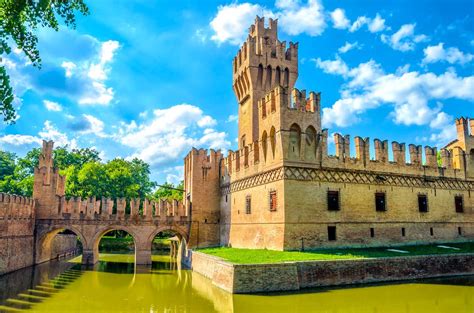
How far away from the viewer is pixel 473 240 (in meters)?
24.9

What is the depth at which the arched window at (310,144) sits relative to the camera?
20.5 meters

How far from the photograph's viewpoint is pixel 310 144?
20781 millimetres

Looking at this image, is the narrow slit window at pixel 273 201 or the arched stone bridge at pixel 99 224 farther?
the arched stone bridge at pixel 99 224

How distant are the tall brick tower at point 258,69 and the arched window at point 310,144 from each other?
6870 mm

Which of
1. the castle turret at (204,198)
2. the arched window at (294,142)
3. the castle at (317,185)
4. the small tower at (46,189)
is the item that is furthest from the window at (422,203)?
the small tower at (46,189)

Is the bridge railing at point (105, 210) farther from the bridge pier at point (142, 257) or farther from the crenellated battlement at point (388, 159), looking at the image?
the crenellated battlement at point (388, 159)

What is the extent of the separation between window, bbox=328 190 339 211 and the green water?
17.8 ft

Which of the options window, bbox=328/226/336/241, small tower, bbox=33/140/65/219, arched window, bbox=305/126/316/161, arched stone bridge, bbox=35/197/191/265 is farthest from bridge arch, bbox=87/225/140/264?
arched window, bbox=305/126/316/161

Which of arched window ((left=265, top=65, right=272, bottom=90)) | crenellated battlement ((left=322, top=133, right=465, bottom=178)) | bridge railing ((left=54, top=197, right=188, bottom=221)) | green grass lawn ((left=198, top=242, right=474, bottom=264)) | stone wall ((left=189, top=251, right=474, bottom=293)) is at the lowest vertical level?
stone wall ((left=189, top=251, right=474, bottom=293))

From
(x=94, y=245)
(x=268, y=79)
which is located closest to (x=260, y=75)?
(x=268, y=79)

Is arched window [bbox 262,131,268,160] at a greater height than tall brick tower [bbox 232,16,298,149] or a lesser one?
lesser

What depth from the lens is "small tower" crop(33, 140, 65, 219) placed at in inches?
1045

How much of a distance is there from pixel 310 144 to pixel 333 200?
Result: 11.1ft

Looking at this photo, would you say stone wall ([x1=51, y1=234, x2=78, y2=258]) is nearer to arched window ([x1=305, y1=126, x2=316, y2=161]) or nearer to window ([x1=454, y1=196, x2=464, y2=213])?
arched window ([x1=305, y1=126, x2=316, y2=161])
